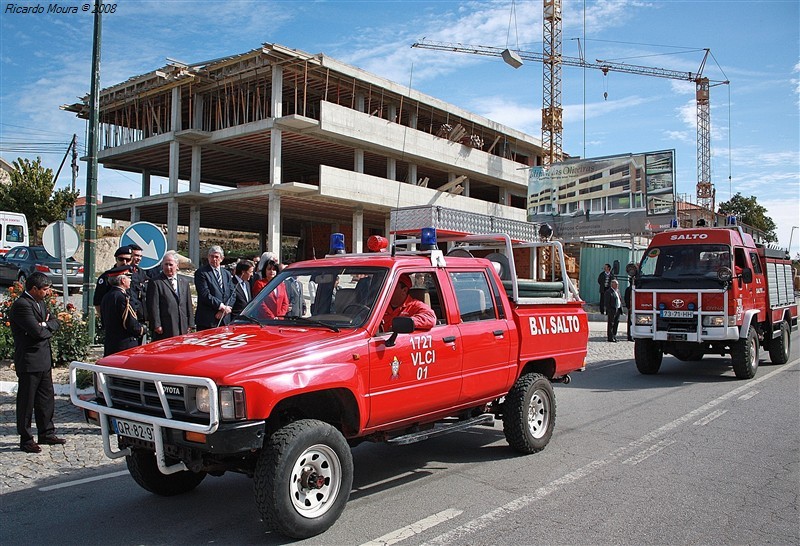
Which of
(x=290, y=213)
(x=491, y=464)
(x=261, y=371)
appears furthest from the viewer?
(x=290, y=213)

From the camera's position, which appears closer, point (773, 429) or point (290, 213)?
point (773, 429)

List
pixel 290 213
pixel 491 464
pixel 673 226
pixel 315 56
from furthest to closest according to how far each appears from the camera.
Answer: pixel 290 213 → pixel 315 56 → pixel 673 226 → pixel 491 464

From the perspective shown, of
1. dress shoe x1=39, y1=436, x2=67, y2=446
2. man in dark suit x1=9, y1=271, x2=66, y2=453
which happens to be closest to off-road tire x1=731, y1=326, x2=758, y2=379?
dress shoe x1=39, y1=436, x2=67, y2=446

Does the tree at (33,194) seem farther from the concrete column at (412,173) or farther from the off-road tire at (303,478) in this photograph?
the off-road tire at (303,478)

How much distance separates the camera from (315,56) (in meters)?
27.8

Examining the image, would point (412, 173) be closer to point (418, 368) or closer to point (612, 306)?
point (612, 306)

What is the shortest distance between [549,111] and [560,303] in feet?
Answer: 161

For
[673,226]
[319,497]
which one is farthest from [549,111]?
[319,497]

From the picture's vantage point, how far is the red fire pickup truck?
404 cm

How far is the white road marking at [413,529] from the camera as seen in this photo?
13.7 ft

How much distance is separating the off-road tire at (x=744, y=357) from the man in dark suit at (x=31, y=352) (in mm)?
10513

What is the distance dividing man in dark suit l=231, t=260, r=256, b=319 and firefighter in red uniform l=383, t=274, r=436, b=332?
3.41 m

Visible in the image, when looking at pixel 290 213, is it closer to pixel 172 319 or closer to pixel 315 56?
pixel 315 56

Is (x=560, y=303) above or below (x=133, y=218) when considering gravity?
below
